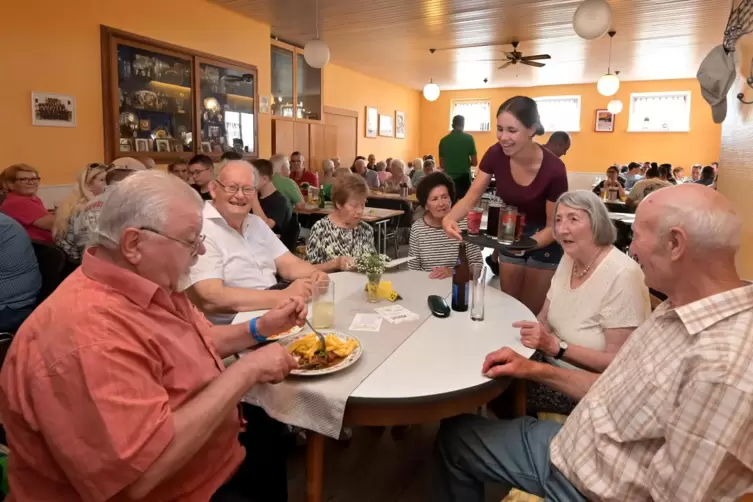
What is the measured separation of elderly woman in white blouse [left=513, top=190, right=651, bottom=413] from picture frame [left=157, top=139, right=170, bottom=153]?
454 cm

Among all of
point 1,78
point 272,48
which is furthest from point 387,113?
point 1,78

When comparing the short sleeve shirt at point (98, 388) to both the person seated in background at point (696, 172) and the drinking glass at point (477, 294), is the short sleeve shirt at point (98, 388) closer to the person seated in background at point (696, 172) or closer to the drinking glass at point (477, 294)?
the drinking glass at point (477, 294)

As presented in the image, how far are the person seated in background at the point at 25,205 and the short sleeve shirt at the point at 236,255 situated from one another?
2.12m

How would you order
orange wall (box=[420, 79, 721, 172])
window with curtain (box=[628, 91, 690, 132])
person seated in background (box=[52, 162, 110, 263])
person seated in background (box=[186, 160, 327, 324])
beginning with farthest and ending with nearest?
window with curtain (box=[628, 91, 690, 132]), orange wall (box=[420, 79, 721, 172]), person seated in background (box=[52, 162, 110, 263]), person seated in background (box=[186, 160, 327, 324])

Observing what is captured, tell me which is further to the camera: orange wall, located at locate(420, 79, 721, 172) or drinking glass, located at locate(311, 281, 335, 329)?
orange wall, located at locate(420, 79, 721, 172)

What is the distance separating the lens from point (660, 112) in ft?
38.9

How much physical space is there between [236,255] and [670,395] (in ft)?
5.88

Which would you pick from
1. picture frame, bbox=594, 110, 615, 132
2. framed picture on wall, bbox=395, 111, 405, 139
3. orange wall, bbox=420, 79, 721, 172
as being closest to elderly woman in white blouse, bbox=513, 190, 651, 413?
framed picture on wall, bbox=395, 111, 405, 139

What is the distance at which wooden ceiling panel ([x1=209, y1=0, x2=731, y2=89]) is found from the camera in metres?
5.96

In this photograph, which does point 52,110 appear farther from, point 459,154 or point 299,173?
point 459,154

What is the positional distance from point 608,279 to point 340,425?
3.66 ft

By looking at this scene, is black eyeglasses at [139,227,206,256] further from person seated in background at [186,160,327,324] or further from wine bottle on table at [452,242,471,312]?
wine bottle on table at [452,242,471,312]

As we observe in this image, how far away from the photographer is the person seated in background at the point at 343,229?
116 inches

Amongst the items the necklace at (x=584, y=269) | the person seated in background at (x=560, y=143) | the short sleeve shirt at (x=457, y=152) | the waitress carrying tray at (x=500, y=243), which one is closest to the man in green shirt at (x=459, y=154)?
the short sleeve shirt at (x=457, y=152)
